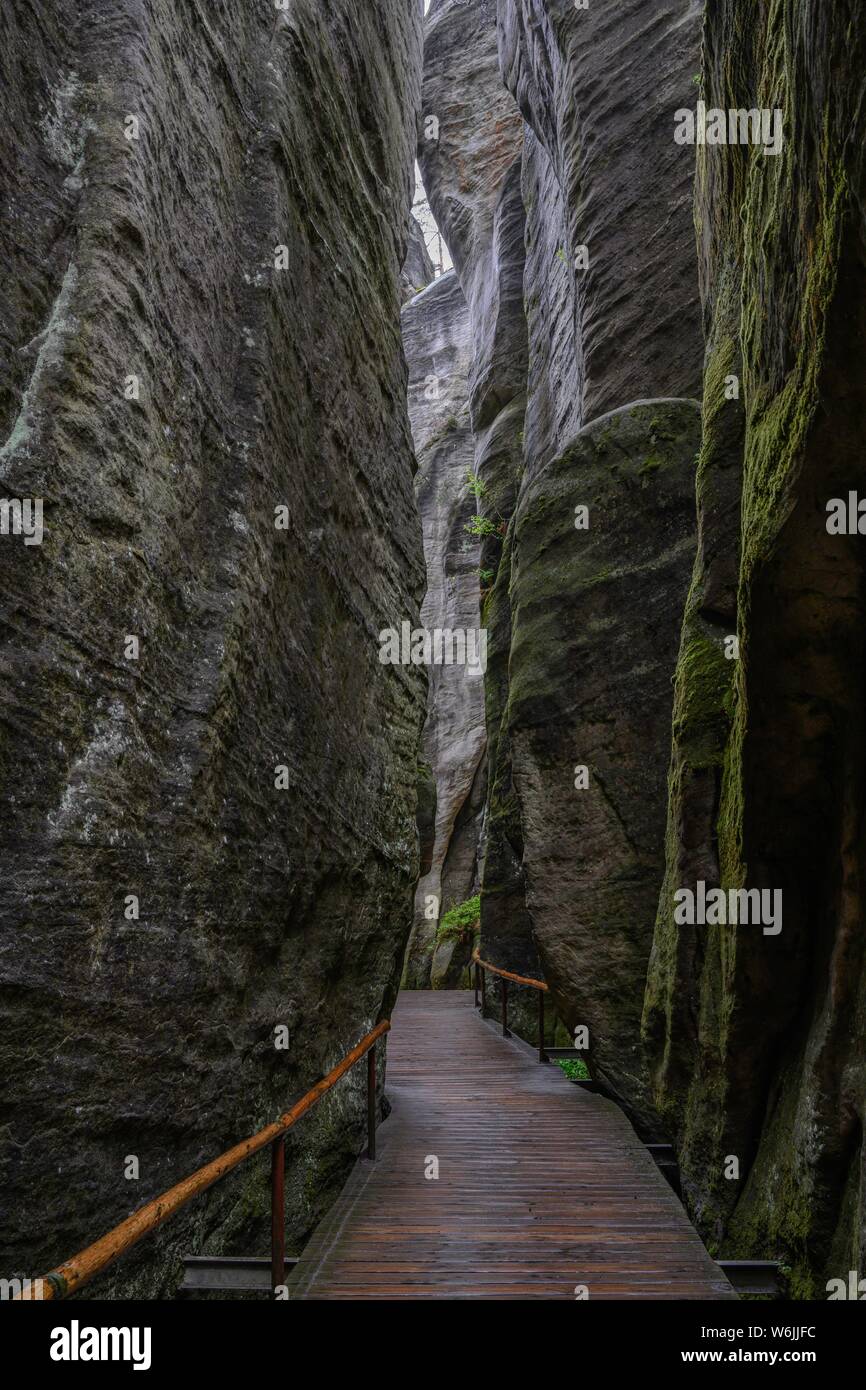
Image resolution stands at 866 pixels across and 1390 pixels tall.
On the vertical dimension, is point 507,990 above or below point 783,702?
below

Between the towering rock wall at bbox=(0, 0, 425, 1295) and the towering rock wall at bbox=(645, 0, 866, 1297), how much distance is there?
2.39m

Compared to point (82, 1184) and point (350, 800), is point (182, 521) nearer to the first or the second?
point (350, 800)

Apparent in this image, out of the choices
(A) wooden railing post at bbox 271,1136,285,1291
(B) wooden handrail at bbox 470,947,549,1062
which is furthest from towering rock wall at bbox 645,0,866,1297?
(B) wooden handrail at bbox 470,947,549,1062

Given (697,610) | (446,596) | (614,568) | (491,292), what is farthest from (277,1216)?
(446,596)

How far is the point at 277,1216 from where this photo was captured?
3971 mm

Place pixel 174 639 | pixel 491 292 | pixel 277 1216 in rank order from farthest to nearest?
pixel 491 292 → pixel 174 639 → pixel 277 1216

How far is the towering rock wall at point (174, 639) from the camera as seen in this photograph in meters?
3.50

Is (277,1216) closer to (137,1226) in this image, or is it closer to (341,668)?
(137,1226)

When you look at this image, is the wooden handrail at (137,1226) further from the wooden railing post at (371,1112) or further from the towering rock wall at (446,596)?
the towering rock wall at (446,596)

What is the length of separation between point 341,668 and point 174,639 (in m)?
2.16

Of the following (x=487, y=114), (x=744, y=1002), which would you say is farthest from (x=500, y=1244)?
(x=487, y=114)

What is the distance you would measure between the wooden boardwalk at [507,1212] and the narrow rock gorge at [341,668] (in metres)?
0.08

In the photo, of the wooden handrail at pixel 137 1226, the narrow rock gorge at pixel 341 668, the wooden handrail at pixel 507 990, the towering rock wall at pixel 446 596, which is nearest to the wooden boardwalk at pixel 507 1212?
the narrow rock gorge at pixel 341 668

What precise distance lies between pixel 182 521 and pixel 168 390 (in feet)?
2.09
